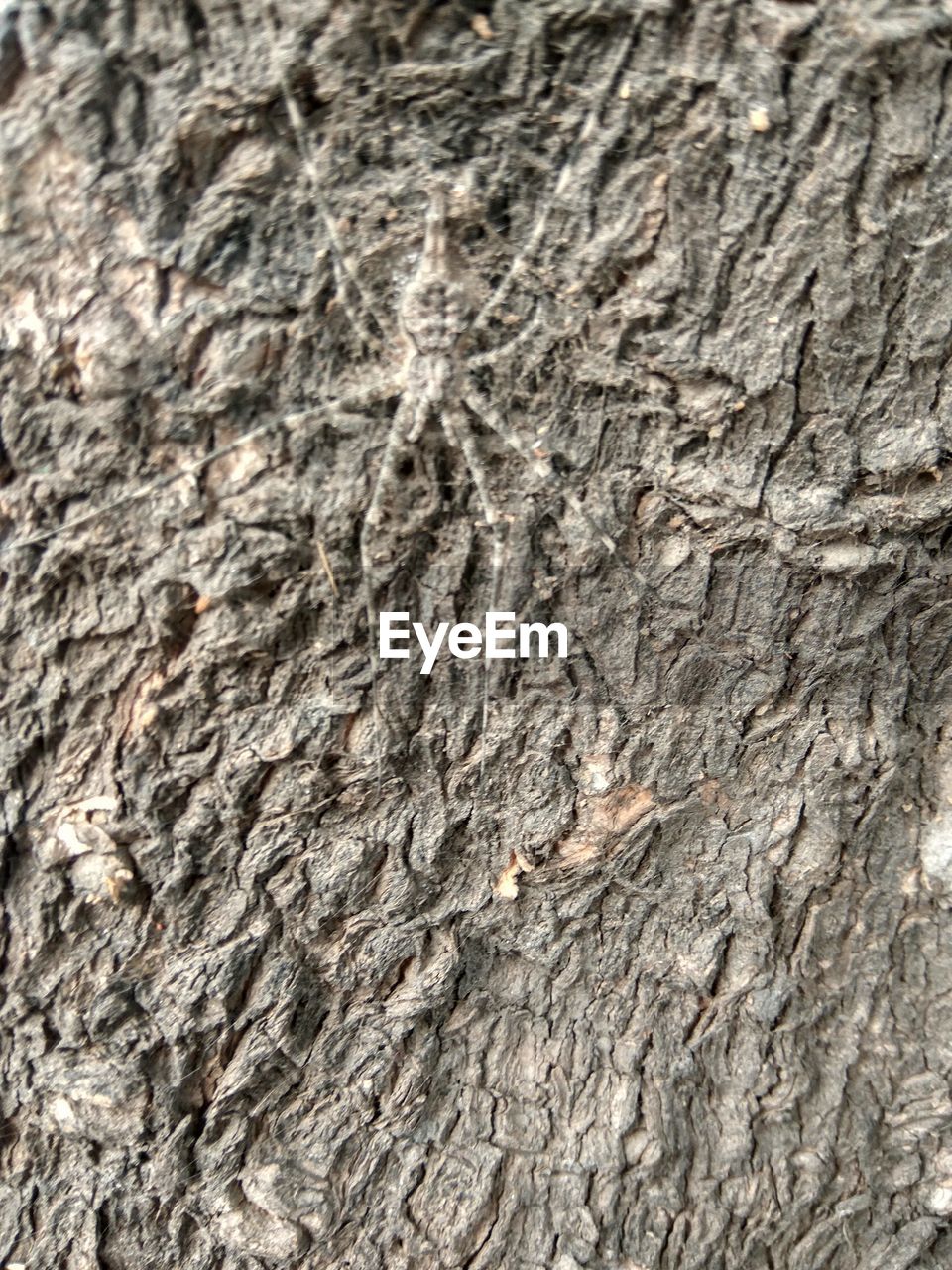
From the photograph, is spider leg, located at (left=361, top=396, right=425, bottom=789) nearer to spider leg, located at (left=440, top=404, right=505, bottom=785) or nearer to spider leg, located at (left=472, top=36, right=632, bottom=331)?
spider leg, located at (left=440, top=404, right=505, bottom=785)

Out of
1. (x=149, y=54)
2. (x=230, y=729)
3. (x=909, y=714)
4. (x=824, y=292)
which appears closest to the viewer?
(x=149, y=54)

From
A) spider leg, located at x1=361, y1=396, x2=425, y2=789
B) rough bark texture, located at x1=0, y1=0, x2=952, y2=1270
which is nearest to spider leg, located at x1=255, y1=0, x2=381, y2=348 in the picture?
rough bark texture, located at x1=0, y1=0, x2=952, y2=1270

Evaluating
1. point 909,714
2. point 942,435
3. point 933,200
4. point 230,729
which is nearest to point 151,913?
point 230,729

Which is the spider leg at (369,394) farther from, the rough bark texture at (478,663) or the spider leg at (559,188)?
the spider leg at (559,188)

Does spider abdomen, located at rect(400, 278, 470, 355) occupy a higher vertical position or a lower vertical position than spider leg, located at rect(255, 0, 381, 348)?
lower

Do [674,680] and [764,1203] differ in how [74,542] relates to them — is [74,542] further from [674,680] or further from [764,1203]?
[764,1203]

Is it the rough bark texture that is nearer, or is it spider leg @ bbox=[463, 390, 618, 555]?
the rough bark texture

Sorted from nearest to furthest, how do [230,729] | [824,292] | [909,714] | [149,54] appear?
[149,54] → [824,292] → [230,729] → [909,714]
